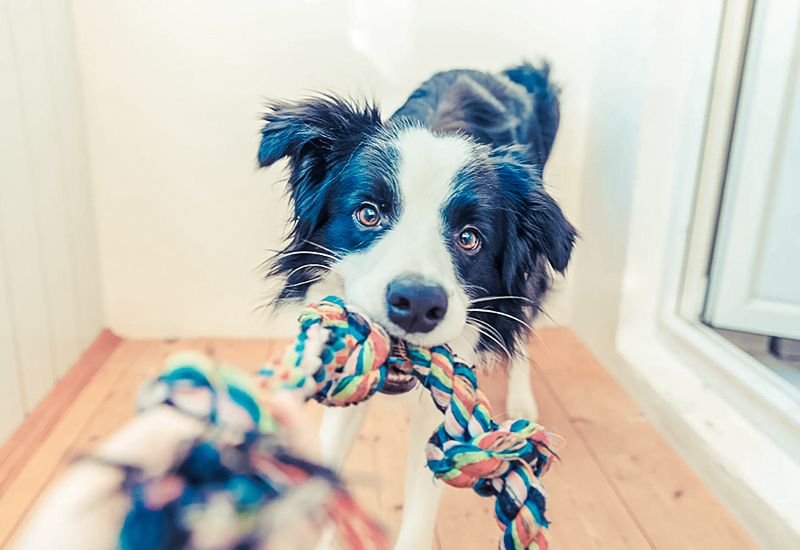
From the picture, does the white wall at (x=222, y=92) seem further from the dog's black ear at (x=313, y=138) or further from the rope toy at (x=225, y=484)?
the rope toy at (x=225, y=484)

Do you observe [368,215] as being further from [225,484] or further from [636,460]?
[636,460]

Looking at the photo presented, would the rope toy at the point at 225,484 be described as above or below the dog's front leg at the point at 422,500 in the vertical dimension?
above

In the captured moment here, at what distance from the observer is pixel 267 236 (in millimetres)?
1647

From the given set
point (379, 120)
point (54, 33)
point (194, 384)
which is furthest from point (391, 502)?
point (54, 33)

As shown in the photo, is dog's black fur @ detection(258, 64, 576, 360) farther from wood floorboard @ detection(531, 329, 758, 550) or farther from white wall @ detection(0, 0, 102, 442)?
white wall @ detection(0, 0, 102, 442)

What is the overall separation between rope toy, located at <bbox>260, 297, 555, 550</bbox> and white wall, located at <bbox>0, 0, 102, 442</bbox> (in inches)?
35.0

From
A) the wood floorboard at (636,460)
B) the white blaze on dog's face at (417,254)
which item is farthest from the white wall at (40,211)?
the wood floorboard at (636,460)

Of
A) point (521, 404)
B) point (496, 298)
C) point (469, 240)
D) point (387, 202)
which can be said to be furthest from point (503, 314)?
point (521, 404)

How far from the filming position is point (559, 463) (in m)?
1.19

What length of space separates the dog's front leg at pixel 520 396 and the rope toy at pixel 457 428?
0.72m

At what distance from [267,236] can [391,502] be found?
867 mm

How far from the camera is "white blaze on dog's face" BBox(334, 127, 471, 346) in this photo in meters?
0.73

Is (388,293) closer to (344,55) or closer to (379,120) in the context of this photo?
(379,120)

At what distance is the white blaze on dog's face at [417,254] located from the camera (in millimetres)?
727
